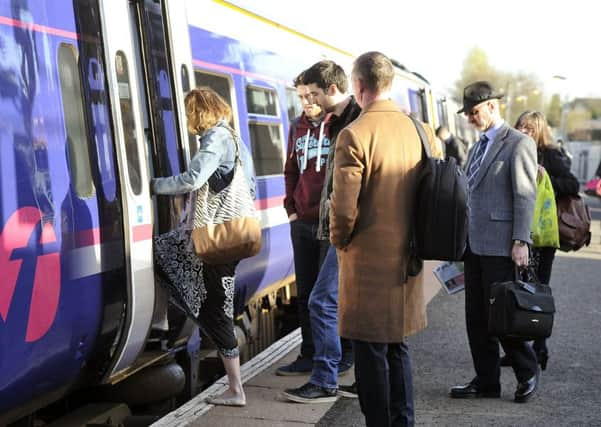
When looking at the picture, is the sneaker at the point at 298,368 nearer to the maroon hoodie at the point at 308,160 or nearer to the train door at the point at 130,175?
the maroon hoodie at the point at 308,160

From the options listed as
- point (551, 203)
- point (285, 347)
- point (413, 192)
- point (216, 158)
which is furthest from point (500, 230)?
point (285, 347)

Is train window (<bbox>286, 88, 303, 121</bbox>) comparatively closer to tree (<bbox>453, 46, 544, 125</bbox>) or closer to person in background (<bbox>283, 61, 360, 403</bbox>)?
person in background (<bbox>283, 61, 360, 403</bbox>)

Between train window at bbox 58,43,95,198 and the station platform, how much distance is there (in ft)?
4.99

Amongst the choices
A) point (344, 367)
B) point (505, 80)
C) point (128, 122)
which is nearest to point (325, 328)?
point (344, 367)

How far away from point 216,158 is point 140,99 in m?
0.60

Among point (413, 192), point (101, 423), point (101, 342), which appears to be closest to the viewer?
point (413, 192)

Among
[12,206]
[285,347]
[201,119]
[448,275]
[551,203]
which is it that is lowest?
[285,347]

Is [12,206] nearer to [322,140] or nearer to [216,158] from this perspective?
[216,158]

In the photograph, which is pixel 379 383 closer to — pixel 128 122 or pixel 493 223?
pixel 493 223

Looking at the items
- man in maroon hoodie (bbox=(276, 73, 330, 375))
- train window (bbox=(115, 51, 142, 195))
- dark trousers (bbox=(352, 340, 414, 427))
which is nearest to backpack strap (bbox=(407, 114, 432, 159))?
dark trousers (bbox=(352, 340, 414, 427))

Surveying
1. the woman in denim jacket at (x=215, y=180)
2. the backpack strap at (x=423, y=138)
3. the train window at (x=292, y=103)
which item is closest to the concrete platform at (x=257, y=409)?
the woman in denim jacket at (x=215, y=180)

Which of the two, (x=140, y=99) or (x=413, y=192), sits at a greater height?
(x=140, y=99)

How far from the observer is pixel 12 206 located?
3812 millimetres

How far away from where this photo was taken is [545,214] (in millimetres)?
6285
